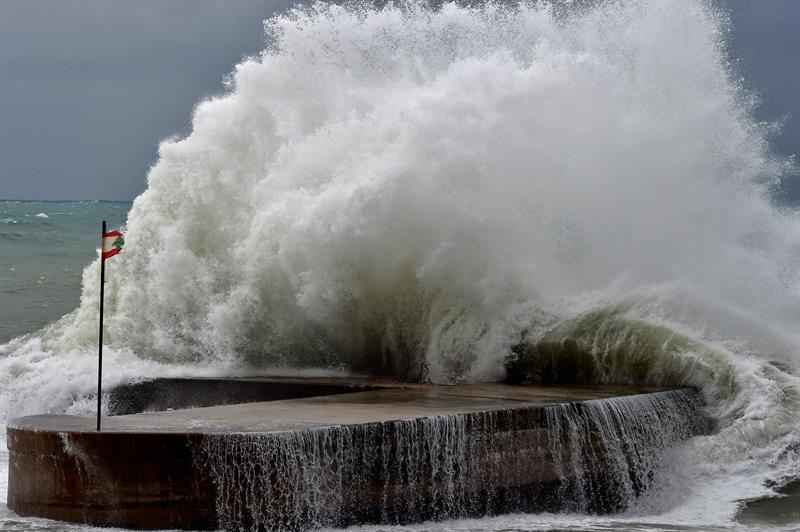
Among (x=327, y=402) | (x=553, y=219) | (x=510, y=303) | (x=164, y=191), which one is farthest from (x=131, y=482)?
(x=164, y=191)

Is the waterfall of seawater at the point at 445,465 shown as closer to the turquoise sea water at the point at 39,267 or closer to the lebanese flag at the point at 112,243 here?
the lebanese flag at the point at 112,243

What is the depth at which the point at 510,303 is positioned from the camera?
13.9 meters

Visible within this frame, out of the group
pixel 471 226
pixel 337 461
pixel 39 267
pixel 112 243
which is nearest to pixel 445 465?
pixel 337 461

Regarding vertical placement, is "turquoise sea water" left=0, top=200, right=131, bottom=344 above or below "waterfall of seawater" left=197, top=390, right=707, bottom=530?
above

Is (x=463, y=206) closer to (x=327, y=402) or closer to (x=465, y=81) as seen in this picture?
(x=465, y=81)

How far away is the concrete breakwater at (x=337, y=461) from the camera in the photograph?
8.91 meters

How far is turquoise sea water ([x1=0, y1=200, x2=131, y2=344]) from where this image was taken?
2764 centimetres

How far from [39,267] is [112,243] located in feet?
91.8

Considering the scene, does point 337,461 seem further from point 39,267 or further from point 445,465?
point 39,267

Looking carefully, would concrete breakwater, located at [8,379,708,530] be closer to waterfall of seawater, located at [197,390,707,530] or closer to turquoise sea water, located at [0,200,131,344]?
waterfall of seawater, located at [197,390,707,530]

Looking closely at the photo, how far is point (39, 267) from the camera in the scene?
36469 millimetres

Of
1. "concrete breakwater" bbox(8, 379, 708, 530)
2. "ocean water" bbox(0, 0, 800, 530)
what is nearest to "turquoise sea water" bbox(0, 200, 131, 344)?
"ocean water" bbox(0, 0, 800, 530)

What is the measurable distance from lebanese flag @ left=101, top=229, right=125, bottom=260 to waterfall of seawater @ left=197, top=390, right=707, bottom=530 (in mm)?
1512

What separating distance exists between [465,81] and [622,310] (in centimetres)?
318
